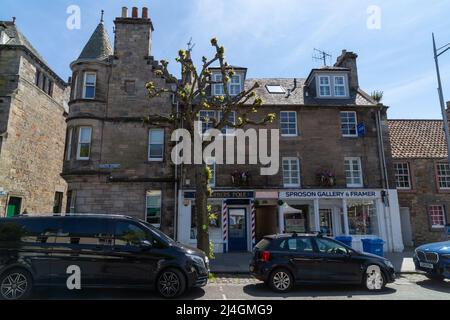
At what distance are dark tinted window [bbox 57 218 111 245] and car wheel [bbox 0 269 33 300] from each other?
106cm

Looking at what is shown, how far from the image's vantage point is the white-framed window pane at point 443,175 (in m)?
20.7

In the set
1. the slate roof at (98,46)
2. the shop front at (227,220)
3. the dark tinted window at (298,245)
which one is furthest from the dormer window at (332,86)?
the slate roof at (98,46)

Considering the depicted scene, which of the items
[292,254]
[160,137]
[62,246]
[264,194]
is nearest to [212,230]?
[264,194]

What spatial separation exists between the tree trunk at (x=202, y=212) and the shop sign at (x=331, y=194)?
7291 millimetres

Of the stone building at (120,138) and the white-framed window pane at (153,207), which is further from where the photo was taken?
the white-framed window pane at (153,207)

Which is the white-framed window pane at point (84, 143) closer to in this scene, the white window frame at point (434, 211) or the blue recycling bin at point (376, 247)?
the blue recycling bin at point (376, 247)

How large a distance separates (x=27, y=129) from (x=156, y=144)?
10.1 m

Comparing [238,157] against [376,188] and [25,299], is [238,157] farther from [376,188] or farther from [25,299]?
[25,299]

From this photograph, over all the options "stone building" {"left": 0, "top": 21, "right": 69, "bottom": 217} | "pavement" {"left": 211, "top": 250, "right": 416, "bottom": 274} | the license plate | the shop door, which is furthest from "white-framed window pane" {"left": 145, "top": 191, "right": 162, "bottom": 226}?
the license plate

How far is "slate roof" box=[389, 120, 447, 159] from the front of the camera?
69.1 ft

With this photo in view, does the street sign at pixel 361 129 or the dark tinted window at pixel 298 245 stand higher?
the street sign at pixel 361 129

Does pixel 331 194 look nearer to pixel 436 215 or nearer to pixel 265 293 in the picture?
pixel 436 215

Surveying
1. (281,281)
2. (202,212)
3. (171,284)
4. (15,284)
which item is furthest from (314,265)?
(15,284)
